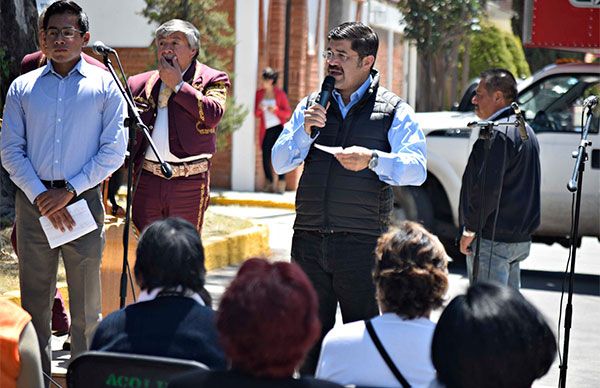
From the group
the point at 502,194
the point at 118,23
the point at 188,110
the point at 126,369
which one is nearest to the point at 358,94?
the point at 188,110

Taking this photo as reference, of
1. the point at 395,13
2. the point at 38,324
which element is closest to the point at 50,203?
the point at 38,324

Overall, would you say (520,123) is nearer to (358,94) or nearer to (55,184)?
(358,94)

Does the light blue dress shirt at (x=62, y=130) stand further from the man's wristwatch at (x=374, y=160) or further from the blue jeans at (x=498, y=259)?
the blue jeans at (x=498, y=259)

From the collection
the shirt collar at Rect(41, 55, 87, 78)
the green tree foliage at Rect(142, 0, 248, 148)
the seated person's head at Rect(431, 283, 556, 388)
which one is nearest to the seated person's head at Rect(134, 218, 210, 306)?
the seated person's head at Rect(431, 283, 556, 388)

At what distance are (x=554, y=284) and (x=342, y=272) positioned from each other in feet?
20.2

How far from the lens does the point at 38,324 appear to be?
5.96 m

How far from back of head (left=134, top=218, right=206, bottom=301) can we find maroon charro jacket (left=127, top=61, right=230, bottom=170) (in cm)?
247

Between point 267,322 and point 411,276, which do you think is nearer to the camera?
point 267,322

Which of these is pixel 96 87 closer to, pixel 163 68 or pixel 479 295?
pixel 163 68

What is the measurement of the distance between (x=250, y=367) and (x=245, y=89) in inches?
554

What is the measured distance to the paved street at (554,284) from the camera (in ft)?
25.7

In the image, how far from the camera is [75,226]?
5875mm

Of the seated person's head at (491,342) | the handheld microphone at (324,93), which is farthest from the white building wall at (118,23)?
the seated person's head at (491,342)

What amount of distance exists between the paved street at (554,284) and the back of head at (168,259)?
2629 millimetres
